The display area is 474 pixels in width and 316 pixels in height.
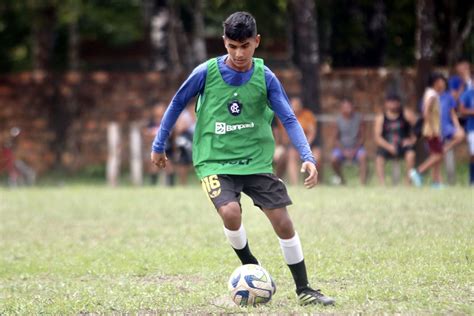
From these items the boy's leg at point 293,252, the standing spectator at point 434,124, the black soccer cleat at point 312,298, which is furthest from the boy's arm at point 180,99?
the standing spectator at point 434,124

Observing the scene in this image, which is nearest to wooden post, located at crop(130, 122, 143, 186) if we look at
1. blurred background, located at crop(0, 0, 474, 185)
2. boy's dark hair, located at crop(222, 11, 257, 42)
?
blurred background, located at crop(0, 0, 474, 185)

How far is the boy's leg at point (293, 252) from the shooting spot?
8.06 metres

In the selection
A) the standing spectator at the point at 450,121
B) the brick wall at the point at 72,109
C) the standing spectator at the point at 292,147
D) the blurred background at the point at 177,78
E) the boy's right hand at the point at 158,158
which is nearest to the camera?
the boy's right hand at the point at 158,158

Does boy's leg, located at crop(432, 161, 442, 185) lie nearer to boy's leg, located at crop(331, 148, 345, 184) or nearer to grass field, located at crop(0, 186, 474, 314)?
grass field, located at crop(0, 186, 474, 314)

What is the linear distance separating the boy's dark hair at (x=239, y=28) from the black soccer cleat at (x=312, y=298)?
6.03ft

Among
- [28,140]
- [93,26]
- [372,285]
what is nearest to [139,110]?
[28,140]

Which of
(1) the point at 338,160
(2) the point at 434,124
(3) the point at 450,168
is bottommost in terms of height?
(3) the point at 450,168

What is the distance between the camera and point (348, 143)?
72.0 ft

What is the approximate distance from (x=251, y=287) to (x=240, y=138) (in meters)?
1.05

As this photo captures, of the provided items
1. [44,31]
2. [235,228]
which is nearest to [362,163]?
[235,228]

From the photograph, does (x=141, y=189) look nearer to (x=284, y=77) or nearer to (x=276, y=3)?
(x=284, y=77)

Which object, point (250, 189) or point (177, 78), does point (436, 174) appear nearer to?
point (177, 78)

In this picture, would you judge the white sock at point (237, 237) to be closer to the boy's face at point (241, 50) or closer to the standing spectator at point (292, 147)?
the boy's face at point (241, 50)

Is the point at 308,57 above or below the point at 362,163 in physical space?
above
